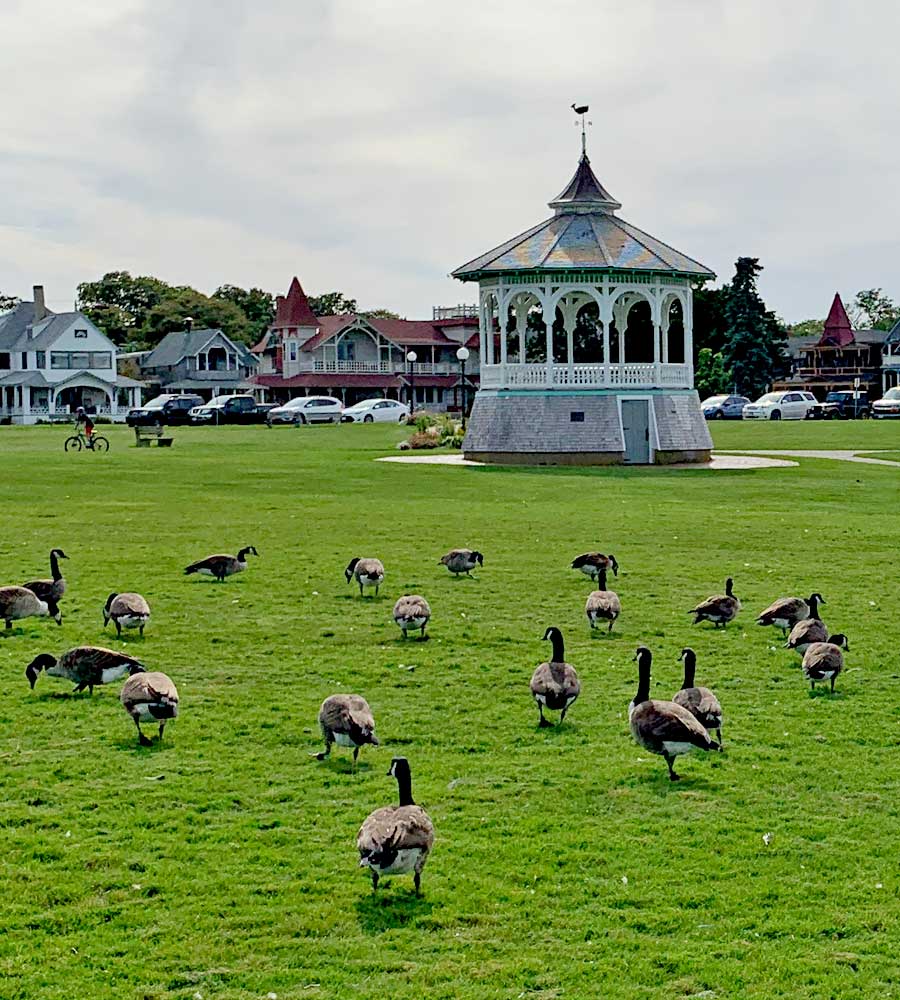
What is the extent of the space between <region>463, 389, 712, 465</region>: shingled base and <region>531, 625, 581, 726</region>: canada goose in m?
34.5

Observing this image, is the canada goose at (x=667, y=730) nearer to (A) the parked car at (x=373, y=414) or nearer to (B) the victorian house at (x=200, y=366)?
(A) the parked car at (x=373, y=414)

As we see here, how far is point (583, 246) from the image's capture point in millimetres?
48062

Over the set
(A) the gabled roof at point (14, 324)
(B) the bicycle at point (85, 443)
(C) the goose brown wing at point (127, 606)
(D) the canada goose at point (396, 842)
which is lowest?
(D) the canada goose at point (396, 842)

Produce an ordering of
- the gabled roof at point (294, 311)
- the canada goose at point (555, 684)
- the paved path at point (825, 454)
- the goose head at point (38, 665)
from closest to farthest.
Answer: the canada goose at point (555, 684), the goose head at point (38, 665), the paved path at point (825, 454), the gabled roof at point (294, 311)

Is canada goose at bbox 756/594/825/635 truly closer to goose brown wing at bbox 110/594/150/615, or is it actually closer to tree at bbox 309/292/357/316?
goose brown wing at bbox 110/594/150/615

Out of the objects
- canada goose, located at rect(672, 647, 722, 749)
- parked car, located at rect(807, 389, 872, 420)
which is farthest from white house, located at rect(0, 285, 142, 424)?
canada goose, located at rect(672, 647, 722, 749)

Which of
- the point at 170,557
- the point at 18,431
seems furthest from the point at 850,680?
the point at 18,431

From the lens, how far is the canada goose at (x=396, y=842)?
829cm

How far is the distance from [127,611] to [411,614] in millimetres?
2842

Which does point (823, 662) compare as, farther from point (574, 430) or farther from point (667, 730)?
point (574, 430)

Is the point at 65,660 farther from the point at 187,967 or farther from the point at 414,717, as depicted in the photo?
the point at 187,967

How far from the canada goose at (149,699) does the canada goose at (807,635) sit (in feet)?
19.5

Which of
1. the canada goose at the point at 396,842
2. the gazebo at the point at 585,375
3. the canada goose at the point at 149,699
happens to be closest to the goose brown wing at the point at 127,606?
the canada goose at the point at 149,699

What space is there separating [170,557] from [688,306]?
30.5 meters
